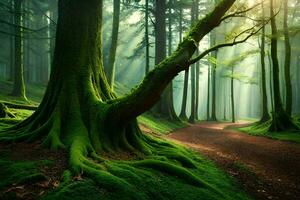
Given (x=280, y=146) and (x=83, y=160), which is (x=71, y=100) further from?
(x=280, y=146)

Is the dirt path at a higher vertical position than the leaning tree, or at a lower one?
lower

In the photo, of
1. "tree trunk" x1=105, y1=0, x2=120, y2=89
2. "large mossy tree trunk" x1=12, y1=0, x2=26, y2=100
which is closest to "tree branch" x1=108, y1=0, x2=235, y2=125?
"tree trunk" x1=105, y1=0, x2=120, y2=89

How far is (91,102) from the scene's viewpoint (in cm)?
837

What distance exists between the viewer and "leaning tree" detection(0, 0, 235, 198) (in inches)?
281

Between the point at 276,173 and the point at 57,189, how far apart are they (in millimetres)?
6659

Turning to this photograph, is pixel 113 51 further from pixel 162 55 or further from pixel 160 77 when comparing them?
pixel 160 77

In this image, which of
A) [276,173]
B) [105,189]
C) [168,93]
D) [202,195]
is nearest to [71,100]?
[105,189]

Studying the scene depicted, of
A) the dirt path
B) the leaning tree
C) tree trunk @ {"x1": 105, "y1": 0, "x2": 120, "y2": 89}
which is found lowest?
the dirt path

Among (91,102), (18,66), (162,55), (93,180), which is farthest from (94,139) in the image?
(162,55)

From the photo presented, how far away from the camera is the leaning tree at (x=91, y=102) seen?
7137 mm

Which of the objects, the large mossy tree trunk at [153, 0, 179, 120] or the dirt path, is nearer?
the dirt path

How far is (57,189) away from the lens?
5254 millimetres

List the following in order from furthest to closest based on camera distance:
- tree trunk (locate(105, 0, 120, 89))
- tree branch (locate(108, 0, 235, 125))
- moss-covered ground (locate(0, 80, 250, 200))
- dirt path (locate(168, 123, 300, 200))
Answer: tree trunk (locate(105, 0, 120, 89))
dirt path (locate(168, 123, 300, 200))
tree branch (locate(108, 0, 235, 125))
moss-covered ground (locate(0, 80, 250, 200))

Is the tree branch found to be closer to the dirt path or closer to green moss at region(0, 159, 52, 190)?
green moss at region(0, 159, 52, 190)
